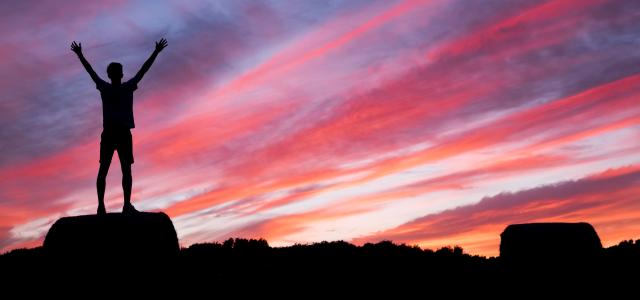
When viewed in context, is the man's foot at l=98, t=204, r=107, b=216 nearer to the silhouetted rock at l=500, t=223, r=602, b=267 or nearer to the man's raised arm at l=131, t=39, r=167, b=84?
the man's raised arm at l=131, t=39, r=167, b=84

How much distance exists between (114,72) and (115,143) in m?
1.24

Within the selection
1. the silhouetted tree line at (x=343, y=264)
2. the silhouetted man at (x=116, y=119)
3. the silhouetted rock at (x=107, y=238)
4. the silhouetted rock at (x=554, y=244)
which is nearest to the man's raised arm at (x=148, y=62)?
the silhouetted man at (x=116, y=119)

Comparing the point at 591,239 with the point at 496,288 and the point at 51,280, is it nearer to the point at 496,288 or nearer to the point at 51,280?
the point at 496,288

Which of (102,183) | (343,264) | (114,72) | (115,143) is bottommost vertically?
(343,264)

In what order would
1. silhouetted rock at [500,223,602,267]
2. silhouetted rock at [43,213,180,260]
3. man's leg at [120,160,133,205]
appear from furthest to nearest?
silhouetted rock at [500,223,602,267], man's leg at [120,160,133,205], silhouetted rock at [43,213,180,260]

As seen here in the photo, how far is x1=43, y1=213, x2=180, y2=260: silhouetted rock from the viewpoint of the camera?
1191 centimetres

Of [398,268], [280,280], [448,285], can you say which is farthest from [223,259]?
[448,285]

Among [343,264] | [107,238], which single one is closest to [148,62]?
[107,238]

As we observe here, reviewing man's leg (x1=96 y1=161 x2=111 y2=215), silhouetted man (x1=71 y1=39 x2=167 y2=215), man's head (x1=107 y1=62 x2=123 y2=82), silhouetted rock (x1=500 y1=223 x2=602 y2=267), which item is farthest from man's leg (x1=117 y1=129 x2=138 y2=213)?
silhouetted rock (x1=500 y1=223 x2=602 y2=267)

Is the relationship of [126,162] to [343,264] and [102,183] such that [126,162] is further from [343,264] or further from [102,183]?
[343,264]

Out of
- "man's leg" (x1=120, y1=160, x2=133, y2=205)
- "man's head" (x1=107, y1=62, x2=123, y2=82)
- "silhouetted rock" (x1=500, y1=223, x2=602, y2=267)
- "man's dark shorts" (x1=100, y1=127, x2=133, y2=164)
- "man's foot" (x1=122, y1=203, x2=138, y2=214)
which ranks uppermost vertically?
"man's head" (x1=107, y1=62, x2=123, y2=82)

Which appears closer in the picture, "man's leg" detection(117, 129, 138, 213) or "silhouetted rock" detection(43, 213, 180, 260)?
"silhouetted rock" detection(43, 213, 180, 260)

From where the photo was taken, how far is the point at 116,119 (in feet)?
40.3

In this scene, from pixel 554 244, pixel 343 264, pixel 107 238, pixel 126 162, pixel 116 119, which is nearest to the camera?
pixel 107 238
